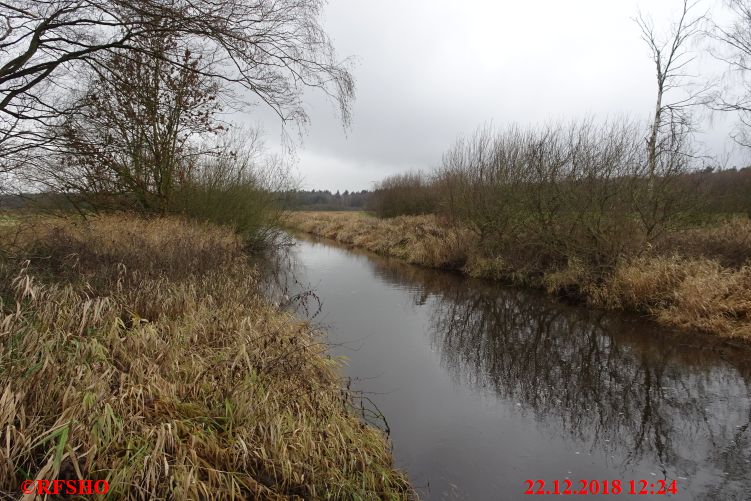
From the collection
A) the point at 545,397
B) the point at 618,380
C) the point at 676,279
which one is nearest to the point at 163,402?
the point at 545,397

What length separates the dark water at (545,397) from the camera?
12.2ft

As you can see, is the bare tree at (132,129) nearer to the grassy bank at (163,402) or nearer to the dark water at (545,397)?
the grassy bank at (163,402)

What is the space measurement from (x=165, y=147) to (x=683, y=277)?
13072 mm

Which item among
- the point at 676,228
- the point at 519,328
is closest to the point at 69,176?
the point at 519,328

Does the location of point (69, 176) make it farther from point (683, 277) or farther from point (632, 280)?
point (683, 277)

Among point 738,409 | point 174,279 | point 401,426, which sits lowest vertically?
point 401,426

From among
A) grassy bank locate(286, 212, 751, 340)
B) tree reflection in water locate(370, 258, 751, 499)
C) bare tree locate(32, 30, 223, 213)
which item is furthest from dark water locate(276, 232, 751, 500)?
bare tree locate(32, 30, 223, 213)

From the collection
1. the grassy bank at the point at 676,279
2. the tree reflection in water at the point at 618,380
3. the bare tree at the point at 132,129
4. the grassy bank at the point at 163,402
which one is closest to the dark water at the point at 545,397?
the tree reflection in water at the point at 618,380

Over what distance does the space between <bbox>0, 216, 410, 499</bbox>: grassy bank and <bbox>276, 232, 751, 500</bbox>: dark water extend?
78cm

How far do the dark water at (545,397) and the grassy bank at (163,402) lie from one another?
0.78 metres

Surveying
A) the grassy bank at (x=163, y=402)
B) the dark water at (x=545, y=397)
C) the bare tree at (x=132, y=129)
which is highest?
the bare tree at (x=132, y=129)

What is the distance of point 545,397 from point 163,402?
168 inches

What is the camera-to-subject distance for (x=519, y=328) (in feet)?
26.4

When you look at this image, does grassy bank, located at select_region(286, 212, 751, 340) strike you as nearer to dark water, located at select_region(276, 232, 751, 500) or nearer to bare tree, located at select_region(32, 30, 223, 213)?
dark water, located at select_region(276, 232, 751, 500)
